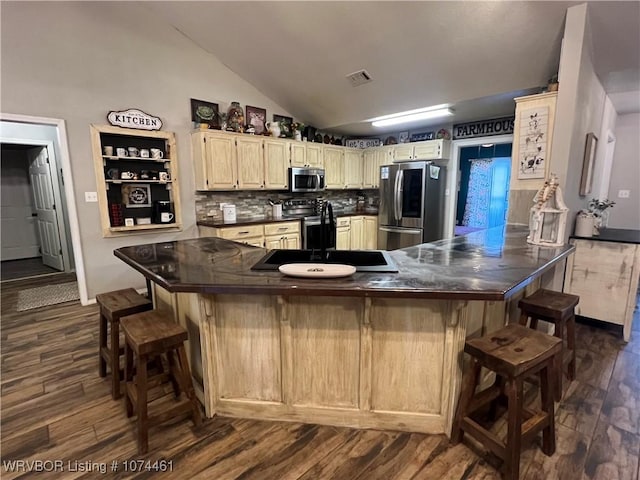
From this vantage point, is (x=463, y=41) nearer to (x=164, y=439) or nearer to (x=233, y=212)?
(x=233, y=212)

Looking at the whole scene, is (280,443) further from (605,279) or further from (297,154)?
(297,154)

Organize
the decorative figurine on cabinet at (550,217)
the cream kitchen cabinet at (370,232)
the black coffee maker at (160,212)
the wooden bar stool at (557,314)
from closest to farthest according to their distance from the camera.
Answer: the wooden bar stool at (557,314) < the decorative figurine on cabinet at (550,217) < the black coffee maker at (160,212) < the cream kitchen cabinet at (370,232)

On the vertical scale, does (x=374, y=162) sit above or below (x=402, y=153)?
below

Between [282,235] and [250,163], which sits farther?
[282,235]

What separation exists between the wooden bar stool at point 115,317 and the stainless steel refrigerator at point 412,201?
4.07 meters

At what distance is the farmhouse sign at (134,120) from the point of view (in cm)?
363

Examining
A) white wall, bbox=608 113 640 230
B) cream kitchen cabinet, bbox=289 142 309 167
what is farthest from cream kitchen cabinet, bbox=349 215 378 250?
white wall, bbox=608 113 640 230

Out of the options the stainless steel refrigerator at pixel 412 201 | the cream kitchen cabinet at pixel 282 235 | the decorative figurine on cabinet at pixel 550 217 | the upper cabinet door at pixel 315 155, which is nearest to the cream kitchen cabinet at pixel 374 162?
the stainless steel refrigerator at pixel 412 201

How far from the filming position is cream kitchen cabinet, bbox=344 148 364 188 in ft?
19.2

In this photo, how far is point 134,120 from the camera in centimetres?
375

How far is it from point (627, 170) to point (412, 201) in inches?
132

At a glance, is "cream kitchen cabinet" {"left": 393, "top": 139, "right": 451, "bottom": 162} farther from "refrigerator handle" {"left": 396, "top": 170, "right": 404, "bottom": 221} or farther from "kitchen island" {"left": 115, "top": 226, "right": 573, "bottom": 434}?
"kitchen island" {"left": 115, "top": 226, "right": 573, "bottom": 434}

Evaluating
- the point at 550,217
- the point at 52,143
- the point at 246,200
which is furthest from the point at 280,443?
the point at 52,143

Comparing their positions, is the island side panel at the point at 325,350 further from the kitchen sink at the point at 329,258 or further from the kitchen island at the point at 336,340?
the kitchen sink at the point at 329,258
